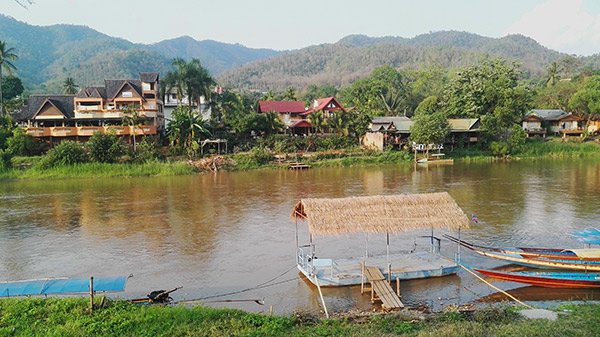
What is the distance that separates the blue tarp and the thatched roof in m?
5.70

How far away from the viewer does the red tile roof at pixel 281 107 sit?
57.8m

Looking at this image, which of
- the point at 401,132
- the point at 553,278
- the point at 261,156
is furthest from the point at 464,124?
the point at 553,278

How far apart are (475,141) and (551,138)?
11.8 metres

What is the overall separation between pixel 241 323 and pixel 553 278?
9.34 m

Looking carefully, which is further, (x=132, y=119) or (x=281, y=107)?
(x=281, y=107)

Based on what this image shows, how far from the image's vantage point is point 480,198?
29188 mm

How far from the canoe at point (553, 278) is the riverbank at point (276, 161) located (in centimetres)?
3207

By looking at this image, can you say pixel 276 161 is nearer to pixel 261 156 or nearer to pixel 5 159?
pixel 261 156

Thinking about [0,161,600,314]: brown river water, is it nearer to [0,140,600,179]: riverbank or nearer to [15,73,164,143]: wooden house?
[0,140,600,179]: riverbank

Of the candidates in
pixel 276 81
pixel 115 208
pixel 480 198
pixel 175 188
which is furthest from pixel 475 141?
pixel 276 81

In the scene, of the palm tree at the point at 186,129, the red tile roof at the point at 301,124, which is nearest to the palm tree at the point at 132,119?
the palm tree at the point at 186,129

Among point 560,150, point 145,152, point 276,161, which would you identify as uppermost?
point 145,152

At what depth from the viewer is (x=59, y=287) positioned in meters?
13.1

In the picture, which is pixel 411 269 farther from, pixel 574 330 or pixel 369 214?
pixel 574 330
